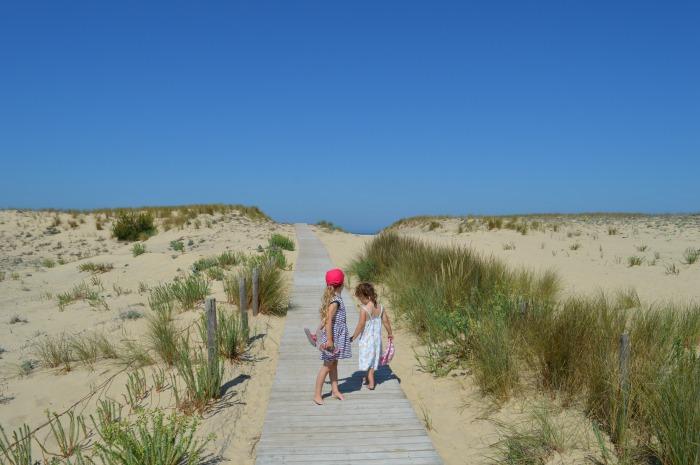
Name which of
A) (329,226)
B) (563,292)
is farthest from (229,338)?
(329,226)

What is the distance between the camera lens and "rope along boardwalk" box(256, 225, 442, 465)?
12.0 feet

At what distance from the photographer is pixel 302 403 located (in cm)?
462

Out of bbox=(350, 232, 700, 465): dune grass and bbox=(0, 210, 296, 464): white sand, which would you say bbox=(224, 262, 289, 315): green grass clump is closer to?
bbox=(0, 210, 296, 464): white sand

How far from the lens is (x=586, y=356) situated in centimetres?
423

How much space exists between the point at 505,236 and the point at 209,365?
63.6 ft

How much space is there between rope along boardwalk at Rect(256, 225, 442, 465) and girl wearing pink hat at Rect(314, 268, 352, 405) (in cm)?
21

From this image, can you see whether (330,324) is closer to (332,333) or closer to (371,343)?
(332,333)

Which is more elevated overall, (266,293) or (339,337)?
(339,337)

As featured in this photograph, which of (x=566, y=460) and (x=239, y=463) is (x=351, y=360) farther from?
(x=566, y=460)

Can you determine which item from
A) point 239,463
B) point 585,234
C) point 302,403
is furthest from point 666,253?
point 239,463

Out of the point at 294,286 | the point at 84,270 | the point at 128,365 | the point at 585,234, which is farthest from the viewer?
the point at 585,234

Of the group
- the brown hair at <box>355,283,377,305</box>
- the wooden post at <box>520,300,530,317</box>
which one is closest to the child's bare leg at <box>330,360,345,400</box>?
the brown hair at <box>355,283,377,305</box>

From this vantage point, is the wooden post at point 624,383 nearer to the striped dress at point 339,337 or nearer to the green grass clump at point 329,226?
the striped dress at point 339,337

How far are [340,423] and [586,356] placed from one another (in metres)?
2.29
